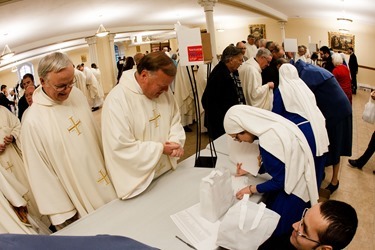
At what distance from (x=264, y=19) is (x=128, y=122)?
16.6 m

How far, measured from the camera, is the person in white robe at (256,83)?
4109 millimetres

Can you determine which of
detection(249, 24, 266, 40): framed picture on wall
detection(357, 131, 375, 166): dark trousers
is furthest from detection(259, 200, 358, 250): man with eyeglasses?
detection(249, 24, 266, 40): framed picture on wall

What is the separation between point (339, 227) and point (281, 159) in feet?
1.90

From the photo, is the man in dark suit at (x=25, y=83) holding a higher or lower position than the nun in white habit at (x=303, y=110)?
higher

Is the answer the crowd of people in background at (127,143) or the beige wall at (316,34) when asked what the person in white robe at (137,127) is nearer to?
the crowd of people in background at (127,143)

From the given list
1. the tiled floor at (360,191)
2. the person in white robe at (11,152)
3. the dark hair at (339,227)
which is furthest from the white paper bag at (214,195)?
the tiled floor at (360,191)

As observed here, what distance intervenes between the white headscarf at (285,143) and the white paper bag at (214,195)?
345 mm

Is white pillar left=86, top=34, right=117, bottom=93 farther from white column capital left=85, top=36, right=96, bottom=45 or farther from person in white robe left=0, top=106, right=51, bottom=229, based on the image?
person in white robe left=0, top=106, right=51, bottom=229

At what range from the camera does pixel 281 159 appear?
5.66ft

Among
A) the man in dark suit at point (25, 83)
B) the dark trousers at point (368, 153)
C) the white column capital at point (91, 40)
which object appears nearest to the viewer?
the man in dark suit at point (25, 83)

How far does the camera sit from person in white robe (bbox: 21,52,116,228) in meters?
1.69

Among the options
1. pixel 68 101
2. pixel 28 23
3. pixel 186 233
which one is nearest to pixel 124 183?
pixel 186 233

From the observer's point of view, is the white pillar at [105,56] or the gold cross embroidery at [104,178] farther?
the white pillar at [105,56]

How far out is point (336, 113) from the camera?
317cm
